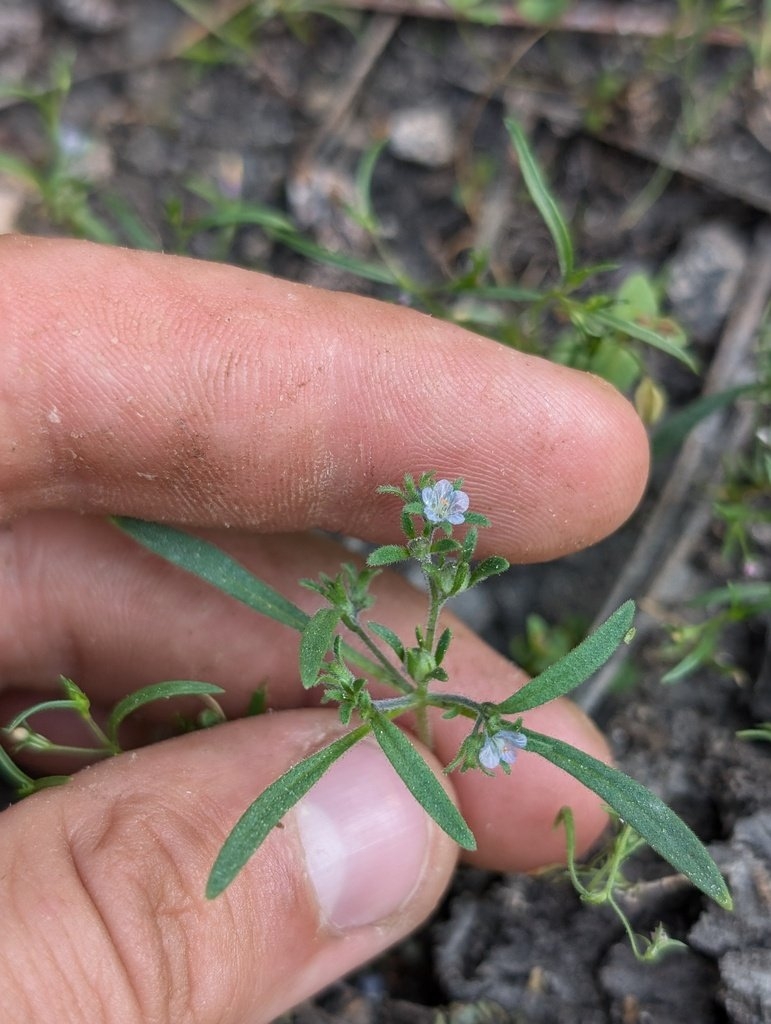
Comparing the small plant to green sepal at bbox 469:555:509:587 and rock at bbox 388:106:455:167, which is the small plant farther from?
rock at bbox 388:106:455:167

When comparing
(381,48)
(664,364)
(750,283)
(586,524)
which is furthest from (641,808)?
(381,48)

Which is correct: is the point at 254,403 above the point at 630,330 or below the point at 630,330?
below

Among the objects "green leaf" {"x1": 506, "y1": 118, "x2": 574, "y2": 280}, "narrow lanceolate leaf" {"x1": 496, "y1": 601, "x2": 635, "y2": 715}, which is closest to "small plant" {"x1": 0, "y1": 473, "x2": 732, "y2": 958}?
"narrow lanceolate leaf" {"x1": 496, "y1": 601, "x2": 635, "y2": 715}

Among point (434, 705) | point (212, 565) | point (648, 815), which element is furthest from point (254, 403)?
point (648, 815)

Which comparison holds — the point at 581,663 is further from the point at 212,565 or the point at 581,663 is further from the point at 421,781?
the point at 212,565

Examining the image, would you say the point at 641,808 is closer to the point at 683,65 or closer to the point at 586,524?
the point at 586,524

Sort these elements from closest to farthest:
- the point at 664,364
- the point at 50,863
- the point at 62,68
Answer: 1. the point at 50,863
2. the point at 664,364
3. the point at 62,68
